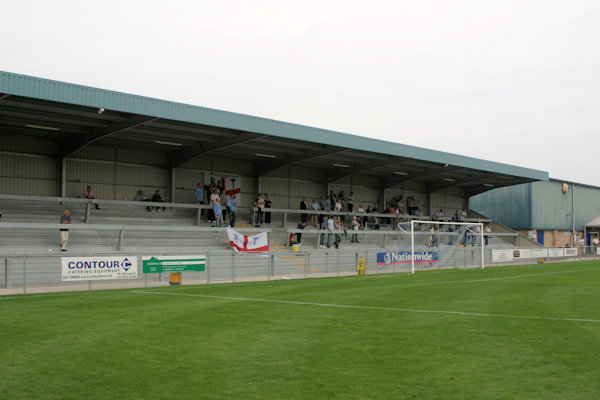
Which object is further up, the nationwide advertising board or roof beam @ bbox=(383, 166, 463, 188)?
roof beam @ bbox=(383, 166, 463, 188)

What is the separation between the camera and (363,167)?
132 feet

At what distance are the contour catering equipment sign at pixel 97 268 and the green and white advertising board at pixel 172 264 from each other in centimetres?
54

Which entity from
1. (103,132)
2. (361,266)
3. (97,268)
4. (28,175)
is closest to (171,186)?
(103,132)

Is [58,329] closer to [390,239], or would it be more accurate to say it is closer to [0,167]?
[0,167]

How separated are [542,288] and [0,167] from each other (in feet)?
80.3

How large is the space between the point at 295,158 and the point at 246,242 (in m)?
9.86

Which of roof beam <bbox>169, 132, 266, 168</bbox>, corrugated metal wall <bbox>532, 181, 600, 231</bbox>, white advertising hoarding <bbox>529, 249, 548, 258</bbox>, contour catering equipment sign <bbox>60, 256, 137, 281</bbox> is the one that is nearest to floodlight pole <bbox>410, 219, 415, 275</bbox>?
roof beam <bbox>169, 132, 266, 168</bbox>

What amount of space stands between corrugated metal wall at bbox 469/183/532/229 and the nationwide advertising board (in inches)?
1131

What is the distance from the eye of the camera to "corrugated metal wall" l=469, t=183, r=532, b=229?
5784 cm

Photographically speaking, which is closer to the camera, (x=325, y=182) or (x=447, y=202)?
(x=325, y=182)

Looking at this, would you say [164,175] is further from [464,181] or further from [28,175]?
[464,181]

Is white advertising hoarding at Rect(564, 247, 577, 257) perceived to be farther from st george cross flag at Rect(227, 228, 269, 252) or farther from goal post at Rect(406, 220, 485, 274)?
st george cross flag at Rect(227, 228, 269, 252)

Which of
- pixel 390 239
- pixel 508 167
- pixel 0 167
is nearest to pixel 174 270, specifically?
pixel 0 167

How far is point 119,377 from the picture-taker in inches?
271
